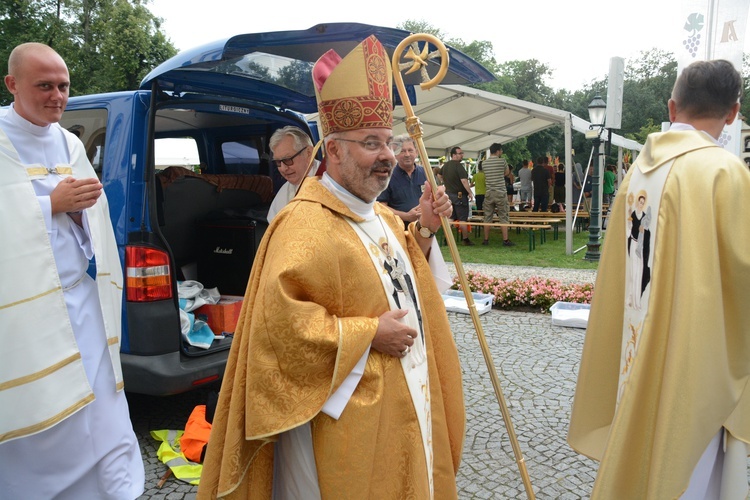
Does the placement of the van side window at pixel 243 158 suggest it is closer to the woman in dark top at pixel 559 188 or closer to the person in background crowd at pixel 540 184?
the person in background crowd at pixel 540 184

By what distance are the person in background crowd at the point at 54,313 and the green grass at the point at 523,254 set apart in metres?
8.61

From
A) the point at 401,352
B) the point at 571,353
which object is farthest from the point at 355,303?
the point at 571,353

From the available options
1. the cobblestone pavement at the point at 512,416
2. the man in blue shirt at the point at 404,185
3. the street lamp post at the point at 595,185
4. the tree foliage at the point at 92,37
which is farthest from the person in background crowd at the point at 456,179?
the tree foliage at the point at 92,37

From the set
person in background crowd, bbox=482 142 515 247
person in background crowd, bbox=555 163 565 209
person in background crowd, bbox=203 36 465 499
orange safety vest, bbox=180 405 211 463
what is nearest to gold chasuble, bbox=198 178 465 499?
person in background crowd, bbox=203 36 465 499

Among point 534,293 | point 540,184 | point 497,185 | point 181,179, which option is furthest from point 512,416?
point 540,184

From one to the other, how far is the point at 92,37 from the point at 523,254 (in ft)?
71.9

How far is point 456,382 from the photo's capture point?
2.33 m

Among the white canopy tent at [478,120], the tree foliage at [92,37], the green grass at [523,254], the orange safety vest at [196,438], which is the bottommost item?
the green grass at [523,254]

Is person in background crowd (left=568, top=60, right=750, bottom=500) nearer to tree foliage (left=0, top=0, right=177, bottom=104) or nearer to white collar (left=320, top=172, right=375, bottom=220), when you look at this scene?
white collar (left=320, top=172, right=375, bottom=220)

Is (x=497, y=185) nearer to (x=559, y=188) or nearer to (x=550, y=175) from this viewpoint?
(x=550, y=175)

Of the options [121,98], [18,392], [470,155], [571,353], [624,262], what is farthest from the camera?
[470,155]

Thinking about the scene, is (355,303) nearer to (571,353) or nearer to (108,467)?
(108,467)

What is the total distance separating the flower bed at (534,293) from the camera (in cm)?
678

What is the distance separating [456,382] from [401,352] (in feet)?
1.71
